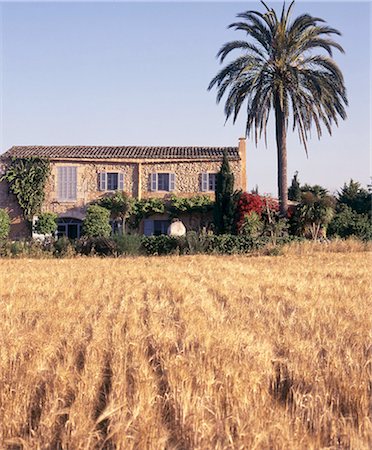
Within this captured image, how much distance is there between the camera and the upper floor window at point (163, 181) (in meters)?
37.8

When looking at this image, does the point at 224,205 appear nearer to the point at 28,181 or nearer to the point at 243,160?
the point at 243,160

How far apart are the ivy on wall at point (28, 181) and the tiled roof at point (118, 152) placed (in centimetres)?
48

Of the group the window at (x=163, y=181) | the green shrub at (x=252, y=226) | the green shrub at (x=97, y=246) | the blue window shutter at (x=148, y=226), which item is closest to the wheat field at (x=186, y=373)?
the green shrub at (x=97, y=246)

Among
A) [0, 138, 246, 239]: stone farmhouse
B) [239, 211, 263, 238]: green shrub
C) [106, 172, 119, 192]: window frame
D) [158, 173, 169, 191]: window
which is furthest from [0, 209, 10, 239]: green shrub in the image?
[239, 211, 263, 238]: green shrub

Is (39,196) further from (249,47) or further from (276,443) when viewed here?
(276,443)

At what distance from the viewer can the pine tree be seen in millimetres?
32625

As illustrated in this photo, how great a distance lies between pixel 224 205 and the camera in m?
33.0

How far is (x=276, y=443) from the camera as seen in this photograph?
3.44m

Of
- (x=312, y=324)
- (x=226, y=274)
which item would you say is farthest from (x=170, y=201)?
(x=312, y=324)

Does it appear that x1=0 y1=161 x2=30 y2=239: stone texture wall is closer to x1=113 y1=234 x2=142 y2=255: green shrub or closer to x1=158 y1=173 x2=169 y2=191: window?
x1=158 y1=173 x2=169 y2=191: window

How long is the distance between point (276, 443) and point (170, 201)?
111 feet

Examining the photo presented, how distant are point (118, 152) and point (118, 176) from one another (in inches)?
68.7

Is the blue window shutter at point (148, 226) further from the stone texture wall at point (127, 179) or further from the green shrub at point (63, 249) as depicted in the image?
the green shrub at point (63, 249)

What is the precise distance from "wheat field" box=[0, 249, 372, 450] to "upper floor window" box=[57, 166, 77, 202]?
27974 mm
